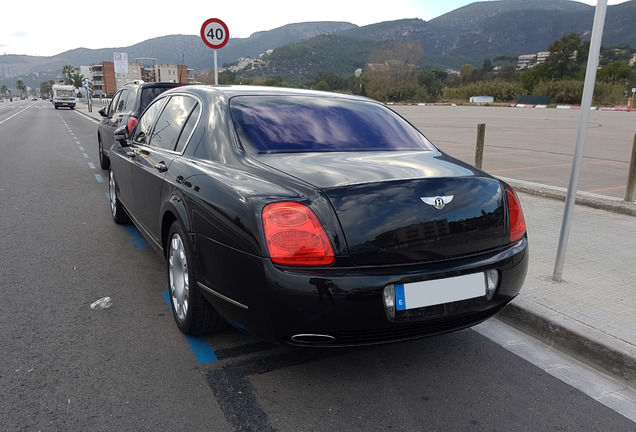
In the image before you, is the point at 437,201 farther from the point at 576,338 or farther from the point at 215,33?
the point at 215,33

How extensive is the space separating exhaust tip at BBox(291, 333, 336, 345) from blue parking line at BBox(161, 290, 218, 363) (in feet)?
2.73

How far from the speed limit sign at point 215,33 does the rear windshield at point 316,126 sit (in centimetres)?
759

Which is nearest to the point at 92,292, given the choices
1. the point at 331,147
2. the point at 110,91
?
the point at 331,147

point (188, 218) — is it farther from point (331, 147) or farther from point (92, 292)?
point (92, 292)

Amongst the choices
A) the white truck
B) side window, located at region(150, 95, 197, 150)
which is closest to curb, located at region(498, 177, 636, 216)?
side window, located at region(150, 95, 197, 150)

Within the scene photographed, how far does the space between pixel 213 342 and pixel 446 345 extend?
59.9 inches

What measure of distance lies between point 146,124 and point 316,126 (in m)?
1.99

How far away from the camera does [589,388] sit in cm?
273

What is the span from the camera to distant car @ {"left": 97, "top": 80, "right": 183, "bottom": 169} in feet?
26.8

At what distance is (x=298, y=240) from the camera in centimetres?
229

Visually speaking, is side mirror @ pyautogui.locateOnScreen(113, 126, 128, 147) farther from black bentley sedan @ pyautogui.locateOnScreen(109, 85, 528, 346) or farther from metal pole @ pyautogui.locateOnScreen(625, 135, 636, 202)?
metal pole @ pyautogui.locateOnScreen(625, 135, 636, 202)

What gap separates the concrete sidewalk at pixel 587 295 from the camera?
9.77 ft

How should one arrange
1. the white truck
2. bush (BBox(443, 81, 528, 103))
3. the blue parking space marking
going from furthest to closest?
the white truck, bush (BBox(443, 81, 528, 103)), the blue parking space marking


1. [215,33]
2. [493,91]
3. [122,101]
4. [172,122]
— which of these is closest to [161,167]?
[172,122]
